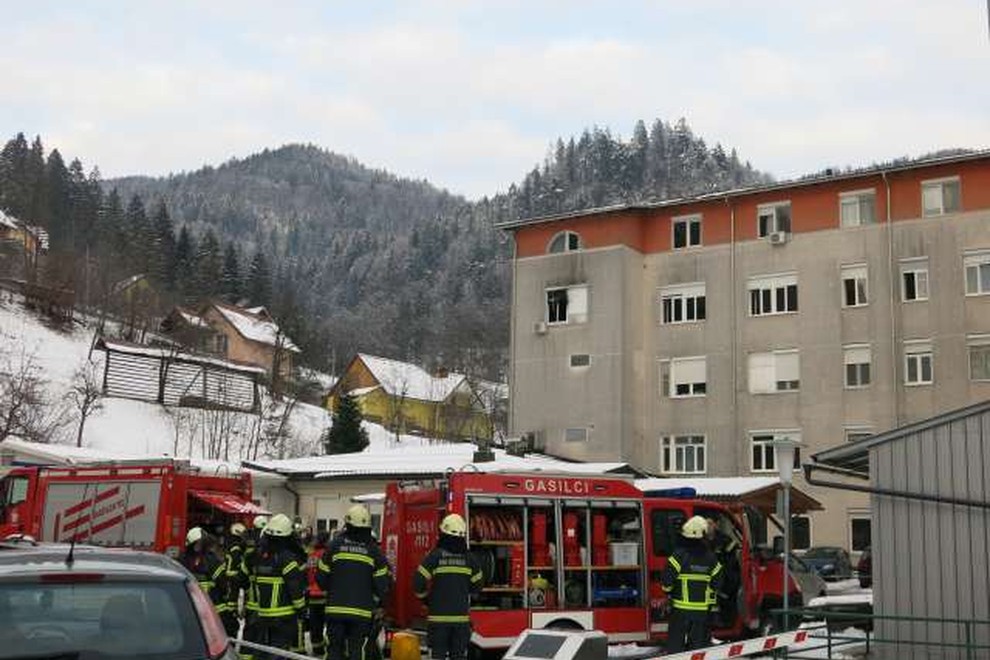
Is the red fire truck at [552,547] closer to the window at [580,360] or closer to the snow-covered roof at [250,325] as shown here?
the window at [580,360]

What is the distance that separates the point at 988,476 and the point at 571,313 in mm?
33265

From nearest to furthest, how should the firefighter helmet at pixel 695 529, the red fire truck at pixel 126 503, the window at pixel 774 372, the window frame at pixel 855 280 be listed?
the firefighter helmet at pixel 695 529
the red fire truck at pixel 126 503
the window frame at pixel 855 280
the window at pixel 774 372

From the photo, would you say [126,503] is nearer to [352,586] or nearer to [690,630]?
[352,586]

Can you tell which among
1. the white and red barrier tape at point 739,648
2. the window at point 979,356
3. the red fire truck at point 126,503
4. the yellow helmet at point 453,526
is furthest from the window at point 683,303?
the yellow helmet at point 453,526

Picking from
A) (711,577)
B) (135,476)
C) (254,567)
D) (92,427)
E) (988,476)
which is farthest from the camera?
(92,427)

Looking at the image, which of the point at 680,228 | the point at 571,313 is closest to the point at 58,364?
the point at 571,313

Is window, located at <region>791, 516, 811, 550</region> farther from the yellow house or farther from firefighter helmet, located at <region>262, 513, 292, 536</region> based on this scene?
the yellow house

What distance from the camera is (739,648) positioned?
10312 millimetres

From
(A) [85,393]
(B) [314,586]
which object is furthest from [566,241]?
(B) [314,586]

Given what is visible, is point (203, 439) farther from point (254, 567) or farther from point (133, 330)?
point (254, 567)

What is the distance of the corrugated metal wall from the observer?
44.6 feet

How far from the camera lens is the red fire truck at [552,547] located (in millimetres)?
14234

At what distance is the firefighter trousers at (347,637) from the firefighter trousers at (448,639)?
31.9 inches

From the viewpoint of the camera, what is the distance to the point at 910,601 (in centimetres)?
1389
